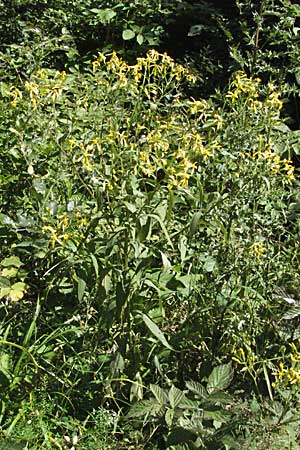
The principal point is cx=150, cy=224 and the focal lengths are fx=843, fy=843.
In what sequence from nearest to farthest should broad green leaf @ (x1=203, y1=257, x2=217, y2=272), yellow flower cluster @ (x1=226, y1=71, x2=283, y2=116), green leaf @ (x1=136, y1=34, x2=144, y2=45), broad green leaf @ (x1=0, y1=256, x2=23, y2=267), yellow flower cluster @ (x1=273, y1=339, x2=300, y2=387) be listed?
yellow flower cluster @ (x1=273, y1=339, x2=300, y2=387) < broad green leaf @ (x1=203, y1=257, x2=217, y2=272) < yellow flower cluster @ (x1=226, y1=71, x2=283, y2=116) < broad green leaf @ (x1=0, y1=256, x2=23, y2=267) < green leaf @ (x1=136, y1=34, x2=144, y2=45)

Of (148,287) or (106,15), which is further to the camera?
(106,15)

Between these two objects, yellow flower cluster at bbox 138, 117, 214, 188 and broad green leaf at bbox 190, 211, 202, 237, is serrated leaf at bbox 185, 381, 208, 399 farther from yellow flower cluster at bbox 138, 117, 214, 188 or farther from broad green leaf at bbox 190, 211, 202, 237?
yellow flower cluster at bbox 138, 117, 214, 188

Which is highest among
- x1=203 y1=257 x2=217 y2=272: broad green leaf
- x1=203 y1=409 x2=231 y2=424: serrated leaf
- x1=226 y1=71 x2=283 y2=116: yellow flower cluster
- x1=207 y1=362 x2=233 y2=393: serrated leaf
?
x1=226 y1=71 x2=283 y2=116: yellow flower cluster

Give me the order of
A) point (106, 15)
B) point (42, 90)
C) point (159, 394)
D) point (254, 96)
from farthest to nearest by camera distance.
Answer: point (106, 15)
point (42, 90)
point (254, 96)
point (159, 394)

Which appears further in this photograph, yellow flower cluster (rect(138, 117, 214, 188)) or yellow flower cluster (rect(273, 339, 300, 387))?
yellow flower cluster (rect(138, 117, 214, 188))

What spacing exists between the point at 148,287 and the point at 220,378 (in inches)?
16.6

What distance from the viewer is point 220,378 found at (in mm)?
2863

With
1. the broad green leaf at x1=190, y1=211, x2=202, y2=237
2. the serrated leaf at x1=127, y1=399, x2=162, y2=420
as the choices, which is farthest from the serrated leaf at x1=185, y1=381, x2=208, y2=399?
the broad green leaf at x1=190, y1=211, x2=202, y2=237

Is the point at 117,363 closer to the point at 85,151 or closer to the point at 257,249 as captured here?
the point at 257,249

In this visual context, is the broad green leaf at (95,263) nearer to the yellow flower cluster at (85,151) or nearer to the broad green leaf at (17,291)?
the yellow flower cluster at (85,151)

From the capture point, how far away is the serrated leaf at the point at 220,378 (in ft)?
9.30

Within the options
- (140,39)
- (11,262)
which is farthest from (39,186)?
(140,39)

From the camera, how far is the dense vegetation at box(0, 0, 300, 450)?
9.34ft

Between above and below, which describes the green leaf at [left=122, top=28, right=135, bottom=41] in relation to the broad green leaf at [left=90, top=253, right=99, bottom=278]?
below
